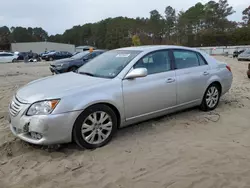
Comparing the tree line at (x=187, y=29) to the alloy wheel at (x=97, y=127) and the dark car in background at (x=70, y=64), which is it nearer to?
the dark car in background at (x=70, y=64)

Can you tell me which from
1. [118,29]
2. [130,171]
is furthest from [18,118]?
[118,29]

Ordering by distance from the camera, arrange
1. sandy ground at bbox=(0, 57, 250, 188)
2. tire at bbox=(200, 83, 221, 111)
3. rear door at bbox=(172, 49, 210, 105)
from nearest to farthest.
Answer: sandy ground at bbox=(0, 57, 250, 188) → rear door at bbox=(172, 49, 210, 105) → tire at bbox=(200, 83, 221, 111)

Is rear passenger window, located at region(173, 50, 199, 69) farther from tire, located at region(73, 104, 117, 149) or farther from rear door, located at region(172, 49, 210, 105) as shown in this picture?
tire, located at region(73, 104, 117, 149)

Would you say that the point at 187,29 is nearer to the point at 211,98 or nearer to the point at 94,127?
the point at 211,98

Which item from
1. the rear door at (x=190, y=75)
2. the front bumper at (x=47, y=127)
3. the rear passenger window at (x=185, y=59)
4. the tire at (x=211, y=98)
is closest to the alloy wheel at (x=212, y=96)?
the tire at (x=211, y=98)

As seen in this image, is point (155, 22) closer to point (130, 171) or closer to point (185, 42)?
point (185, 42)

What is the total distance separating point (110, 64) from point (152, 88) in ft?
2.78

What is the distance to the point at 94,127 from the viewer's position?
374 centimetres

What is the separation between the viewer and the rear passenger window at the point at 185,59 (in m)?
4.90

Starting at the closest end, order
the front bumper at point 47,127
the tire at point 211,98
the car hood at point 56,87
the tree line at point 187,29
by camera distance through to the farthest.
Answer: the front bumper at point 47,127 → the car hood at point 56,87 → the tire at point 211,98 → the tree line at point 187,29

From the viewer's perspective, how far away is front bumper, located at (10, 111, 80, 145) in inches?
133

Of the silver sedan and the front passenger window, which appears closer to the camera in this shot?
the silver sedan

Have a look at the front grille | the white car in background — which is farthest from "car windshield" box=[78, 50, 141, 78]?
the white car in background

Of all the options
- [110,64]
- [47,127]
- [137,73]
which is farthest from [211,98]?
[47,127]
